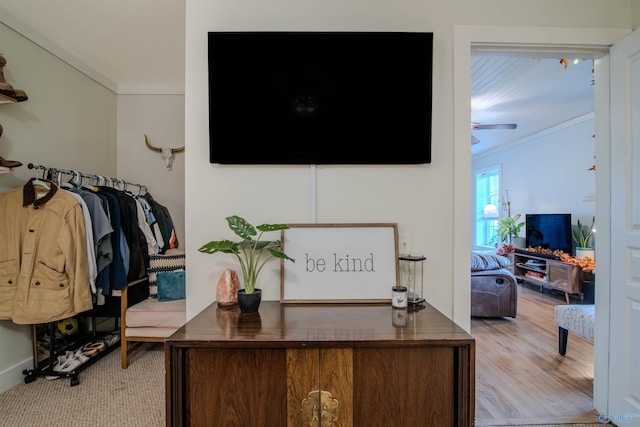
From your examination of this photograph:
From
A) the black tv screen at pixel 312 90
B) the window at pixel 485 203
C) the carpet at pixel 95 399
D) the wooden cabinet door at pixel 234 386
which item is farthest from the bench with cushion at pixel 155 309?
the window at pixel 485 203

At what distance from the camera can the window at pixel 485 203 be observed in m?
6.98

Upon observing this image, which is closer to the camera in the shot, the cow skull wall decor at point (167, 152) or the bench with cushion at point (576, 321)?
the bench with cushion at point (576, 321)

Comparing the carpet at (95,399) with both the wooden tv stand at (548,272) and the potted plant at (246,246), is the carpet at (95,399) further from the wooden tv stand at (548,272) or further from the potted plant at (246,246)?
the wooden tv stand at (548,272)

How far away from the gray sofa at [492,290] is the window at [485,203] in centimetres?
351

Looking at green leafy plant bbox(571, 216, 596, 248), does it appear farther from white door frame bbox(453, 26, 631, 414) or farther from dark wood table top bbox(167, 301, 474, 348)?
dark wood table top bbox(167, 301, 474, 348)

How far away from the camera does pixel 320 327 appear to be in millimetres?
1218

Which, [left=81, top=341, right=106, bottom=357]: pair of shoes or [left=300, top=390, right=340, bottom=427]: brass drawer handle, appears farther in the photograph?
[left=81, top=341, right=106, bottom=357]: pair of shoes

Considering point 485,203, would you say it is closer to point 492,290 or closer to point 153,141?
point 492,290

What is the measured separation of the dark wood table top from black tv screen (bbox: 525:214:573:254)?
A: 4.67m

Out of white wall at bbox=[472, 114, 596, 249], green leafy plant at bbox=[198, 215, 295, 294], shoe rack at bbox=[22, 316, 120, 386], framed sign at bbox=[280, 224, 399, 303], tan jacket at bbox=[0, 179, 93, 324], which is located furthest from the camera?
white wall at bbox=[472, 114, 596, 249]

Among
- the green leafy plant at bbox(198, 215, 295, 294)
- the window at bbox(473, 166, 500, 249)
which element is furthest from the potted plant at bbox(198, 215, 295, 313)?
the window at bbox(473, 166, 500, 249)

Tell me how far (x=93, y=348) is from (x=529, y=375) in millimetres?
3647

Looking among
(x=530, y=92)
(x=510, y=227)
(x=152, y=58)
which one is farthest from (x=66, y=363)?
(x=510, y=227)

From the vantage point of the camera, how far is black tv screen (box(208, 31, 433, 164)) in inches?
62.7
